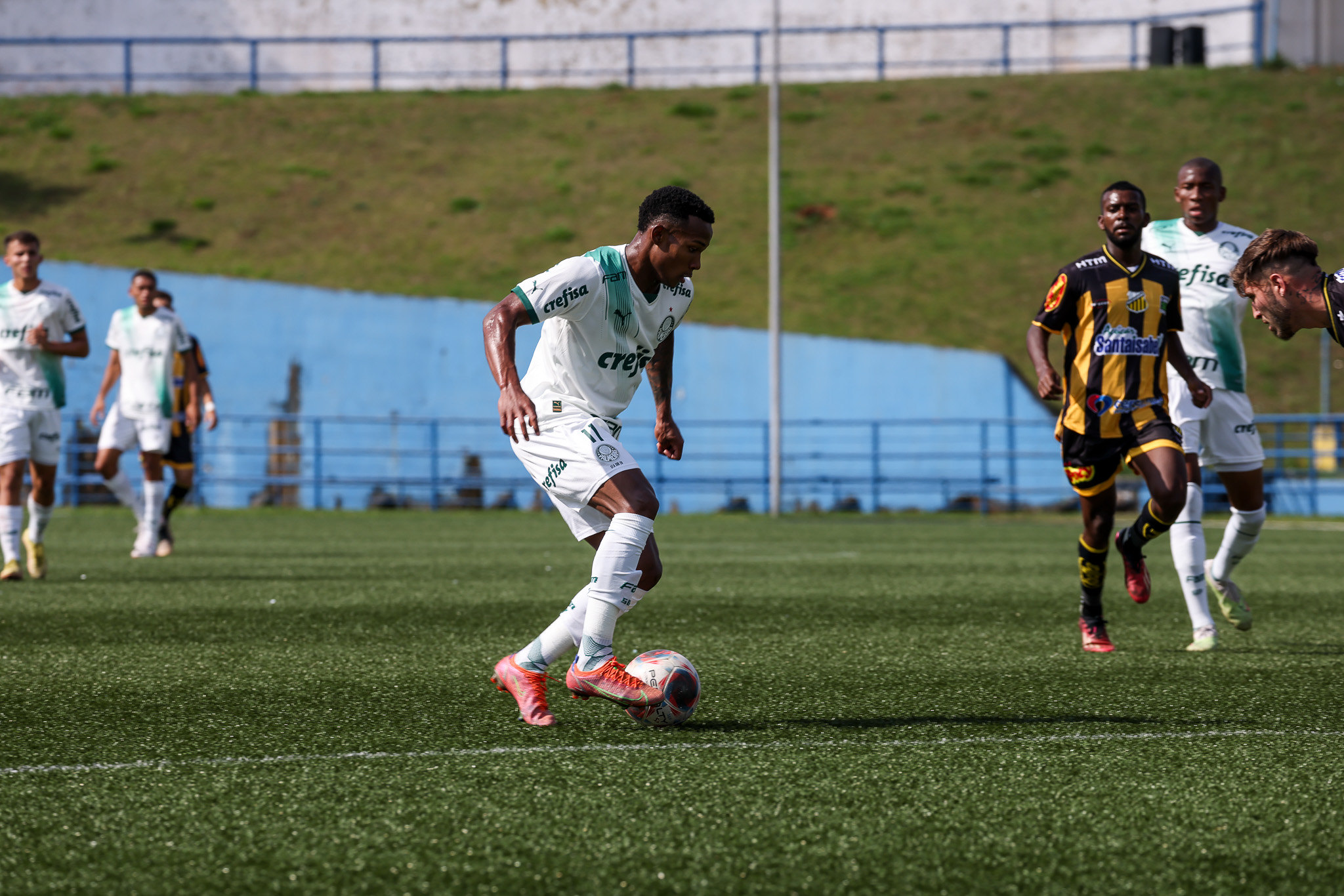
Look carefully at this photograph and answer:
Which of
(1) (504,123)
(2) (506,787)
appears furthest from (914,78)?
(2) (506,787)

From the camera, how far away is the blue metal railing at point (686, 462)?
25688mm

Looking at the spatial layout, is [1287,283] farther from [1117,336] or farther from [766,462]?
[766,462]

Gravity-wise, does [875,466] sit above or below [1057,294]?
below

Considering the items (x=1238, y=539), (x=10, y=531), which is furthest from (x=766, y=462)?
(x=1238, y=539)

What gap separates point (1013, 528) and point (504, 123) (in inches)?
1050

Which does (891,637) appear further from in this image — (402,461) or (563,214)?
(563,214)

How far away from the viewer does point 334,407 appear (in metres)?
29.2

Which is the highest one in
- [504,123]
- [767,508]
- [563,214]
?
[504,123]

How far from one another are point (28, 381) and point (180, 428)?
3137 millimetres

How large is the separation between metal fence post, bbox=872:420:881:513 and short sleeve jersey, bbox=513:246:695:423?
2032cm

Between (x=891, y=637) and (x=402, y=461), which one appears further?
(x=402, y=461)

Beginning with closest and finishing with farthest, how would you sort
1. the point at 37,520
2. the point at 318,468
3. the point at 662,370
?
the point at 662,370 → the point at 37,520 → the point at 318,468

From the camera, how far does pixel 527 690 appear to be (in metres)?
4.59

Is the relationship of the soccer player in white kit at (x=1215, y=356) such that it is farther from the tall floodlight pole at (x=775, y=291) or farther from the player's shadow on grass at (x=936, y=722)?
the tall floodlight pole at (x=775, y=291)
